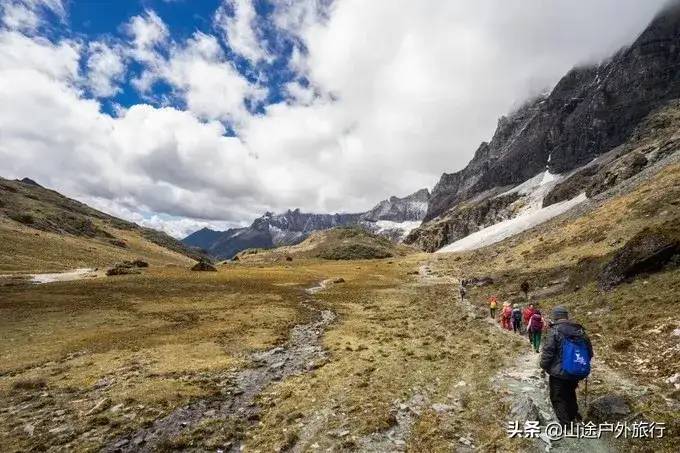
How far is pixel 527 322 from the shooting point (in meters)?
29.8

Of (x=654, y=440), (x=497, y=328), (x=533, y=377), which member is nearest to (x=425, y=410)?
(x=533, y=377)

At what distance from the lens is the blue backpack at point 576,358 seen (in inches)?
517

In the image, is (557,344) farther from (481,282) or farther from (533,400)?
(481,282)

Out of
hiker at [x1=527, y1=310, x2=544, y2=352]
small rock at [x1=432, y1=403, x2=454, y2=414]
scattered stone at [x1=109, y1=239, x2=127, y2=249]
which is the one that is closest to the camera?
small rock at [x1=432, y1=403, x2=454, y2=414]

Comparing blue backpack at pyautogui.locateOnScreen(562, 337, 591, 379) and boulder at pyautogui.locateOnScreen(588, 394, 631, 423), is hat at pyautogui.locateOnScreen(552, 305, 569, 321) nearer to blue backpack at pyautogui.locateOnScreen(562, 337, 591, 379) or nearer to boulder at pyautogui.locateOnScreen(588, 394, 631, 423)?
blue backpack at pyautogui.locateOnScreen(562, 337, 591, 379)

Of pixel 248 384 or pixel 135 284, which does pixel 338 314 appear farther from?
pixel 135 284

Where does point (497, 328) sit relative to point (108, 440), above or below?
above

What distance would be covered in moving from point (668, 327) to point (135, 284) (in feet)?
241

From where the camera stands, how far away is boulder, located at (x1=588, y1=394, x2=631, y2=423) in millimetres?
14055

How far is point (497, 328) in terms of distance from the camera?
115 feet

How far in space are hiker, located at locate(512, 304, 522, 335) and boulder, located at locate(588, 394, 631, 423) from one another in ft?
56.6

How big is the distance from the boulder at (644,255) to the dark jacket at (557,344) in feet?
74.9

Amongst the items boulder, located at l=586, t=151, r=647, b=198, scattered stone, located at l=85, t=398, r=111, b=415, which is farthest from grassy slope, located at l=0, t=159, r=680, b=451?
boulder, located at l=586, t=151, r=647, b=198

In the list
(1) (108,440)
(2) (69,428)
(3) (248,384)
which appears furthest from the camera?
(3) (248,384)
